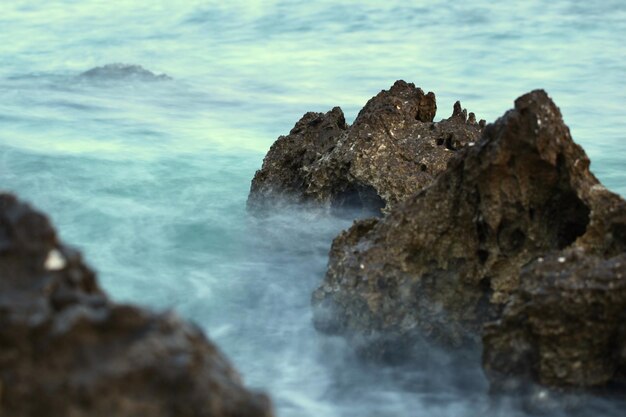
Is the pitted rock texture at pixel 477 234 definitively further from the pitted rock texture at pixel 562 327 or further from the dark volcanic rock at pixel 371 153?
the dark volcanic rock at pixel 371 153

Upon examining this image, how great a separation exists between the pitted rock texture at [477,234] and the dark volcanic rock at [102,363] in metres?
3.47

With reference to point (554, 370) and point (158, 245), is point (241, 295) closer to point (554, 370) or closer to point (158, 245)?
point (158, 245)

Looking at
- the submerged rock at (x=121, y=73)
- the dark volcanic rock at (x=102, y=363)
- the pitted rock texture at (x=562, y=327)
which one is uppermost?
the submerged rock at (x=121, y=73)

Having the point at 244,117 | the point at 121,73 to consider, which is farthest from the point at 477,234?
the point at 121,73

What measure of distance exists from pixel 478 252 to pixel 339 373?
129cm

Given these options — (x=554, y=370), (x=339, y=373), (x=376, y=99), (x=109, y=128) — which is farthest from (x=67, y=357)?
(x=109, y=128)

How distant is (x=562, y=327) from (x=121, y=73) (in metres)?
22.3

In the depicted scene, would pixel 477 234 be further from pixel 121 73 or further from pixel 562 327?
pixel 121 73

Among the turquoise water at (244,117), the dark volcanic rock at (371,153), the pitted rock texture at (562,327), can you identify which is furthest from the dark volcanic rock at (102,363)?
the dark volcanic rock at (371,153)

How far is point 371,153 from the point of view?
27.5 feet

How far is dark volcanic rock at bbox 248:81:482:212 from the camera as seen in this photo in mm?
8367

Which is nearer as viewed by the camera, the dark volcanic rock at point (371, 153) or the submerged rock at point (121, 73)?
the dark volcanic rock at point (371, 153)

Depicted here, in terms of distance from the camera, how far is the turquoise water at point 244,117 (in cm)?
711

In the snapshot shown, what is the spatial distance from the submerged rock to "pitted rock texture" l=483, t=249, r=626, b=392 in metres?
21.6
